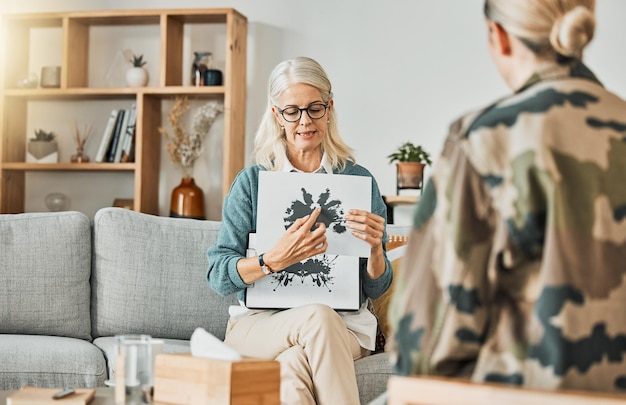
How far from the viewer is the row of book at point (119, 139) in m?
4.63

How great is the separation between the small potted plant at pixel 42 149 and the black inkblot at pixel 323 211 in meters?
2.84

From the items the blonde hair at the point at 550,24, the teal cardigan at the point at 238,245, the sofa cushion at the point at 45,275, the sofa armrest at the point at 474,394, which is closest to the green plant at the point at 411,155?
the teal cardigan at the point at 238,245

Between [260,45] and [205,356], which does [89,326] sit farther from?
[260,45]

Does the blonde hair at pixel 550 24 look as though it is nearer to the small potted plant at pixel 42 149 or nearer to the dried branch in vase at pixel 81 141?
the dried branch in vase at pixel 81 141

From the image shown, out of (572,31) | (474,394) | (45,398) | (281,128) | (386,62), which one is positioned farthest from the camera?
(386,62)

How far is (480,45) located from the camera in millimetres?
4480

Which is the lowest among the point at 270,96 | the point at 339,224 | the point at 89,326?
the point at 89,326

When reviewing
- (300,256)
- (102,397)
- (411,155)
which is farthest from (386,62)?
(102,397)

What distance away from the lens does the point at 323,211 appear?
2.30m

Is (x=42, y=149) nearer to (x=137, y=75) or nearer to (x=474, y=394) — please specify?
(x=137, y=75)

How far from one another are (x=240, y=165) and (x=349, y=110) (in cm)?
65

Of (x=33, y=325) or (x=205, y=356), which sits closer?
(x=205, y=356)

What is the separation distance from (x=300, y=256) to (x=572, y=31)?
1.30 metres

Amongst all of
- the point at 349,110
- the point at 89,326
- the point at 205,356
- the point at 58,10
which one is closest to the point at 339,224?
the point at 205,356
